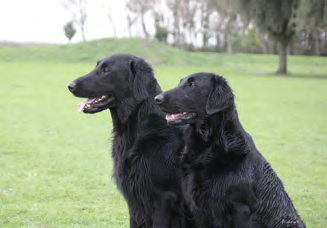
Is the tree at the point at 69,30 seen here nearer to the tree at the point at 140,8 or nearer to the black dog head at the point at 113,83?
the tree at the point at 140,8

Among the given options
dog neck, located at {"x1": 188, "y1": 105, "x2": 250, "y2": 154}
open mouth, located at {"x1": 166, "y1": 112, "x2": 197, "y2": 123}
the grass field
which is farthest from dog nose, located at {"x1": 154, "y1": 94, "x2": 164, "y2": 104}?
the grass field

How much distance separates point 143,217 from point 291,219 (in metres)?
1.40

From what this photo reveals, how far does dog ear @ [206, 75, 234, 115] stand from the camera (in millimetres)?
3516

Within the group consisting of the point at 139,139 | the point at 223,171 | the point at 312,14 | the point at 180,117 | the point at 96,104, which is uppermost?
the point at 312,14

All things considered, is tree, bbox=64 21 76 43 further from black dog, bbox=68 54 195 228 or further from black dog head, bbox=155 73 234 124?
black dog head, bbox=155 73 234 124

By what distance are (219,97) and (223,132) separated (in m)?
0.32

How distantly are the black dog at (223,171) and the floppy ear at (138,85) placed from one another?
0.85 feet

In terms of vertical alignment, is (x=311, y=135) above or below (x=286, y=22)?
below

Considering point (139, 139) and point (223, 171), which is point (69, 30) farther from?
point (223, 171)

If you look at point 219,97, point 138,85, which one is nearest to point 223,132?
point 219,97

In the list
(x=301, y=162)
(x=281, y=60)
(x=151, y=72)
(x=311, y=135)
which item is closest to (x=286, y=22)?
(x=281, y=60)

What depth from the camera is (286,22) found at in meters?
32.2

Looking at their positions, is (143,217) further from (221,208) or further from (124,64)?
(124,64)

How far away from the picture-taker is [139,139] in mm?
3826
